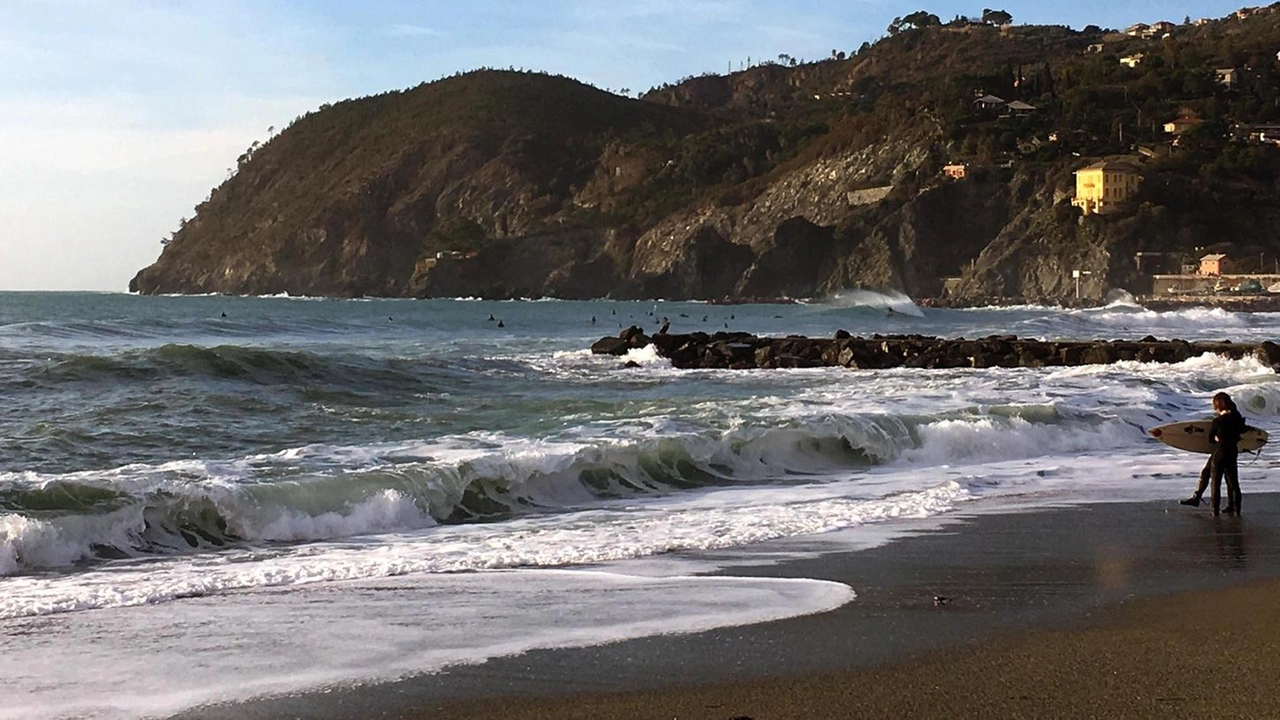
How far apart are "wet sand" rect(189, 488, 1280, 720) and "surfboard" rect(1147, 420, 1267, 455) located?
485 cm

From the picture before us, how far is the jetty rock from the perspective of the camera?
33312mm

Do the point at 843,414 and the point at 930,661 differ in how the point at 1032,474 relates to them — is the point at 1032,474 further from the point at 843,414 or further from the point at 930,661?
the point at 930,661

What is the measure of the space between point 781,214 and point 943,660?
143 metres

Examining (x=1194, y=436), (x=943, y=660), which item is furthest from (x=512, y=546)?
(x=1194, y=436)

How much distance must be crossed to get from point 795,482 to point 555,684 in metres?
9.04

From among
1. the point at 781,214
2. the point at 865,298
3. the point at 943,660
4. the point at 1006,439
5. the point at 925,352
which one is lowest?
the point at 1006,439

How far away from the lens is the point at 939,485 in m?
14.4

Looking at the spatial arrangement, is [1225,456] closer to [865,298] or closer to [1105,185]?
[865,298]

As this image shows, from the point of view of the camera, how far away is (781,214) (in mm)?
148125

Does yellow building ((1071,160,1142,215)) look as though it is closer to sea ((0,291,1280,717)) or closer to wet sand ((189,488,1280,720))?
sea ((0,291,1280,717))

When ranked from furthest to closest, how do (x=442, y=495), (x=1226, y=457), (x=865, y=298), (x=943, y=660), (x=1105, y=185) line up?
(x=1105, y=185)
(x=865, y=298)
(x=442, y=495)
(x=1226, y=457)
(x=943, y=660)

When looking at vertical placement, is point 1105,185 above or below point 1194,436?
above

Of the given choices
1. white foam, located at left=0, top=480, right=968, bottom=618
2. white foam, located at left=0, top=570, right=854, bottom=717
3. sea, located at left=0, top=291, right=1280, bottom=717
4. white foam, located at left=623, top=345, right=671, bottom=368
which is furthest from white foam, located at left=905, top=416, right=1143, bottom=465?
white foam, located at left=623, top=345, right=671, bottom=368

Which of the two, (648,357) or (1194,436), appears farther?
(648,357)
